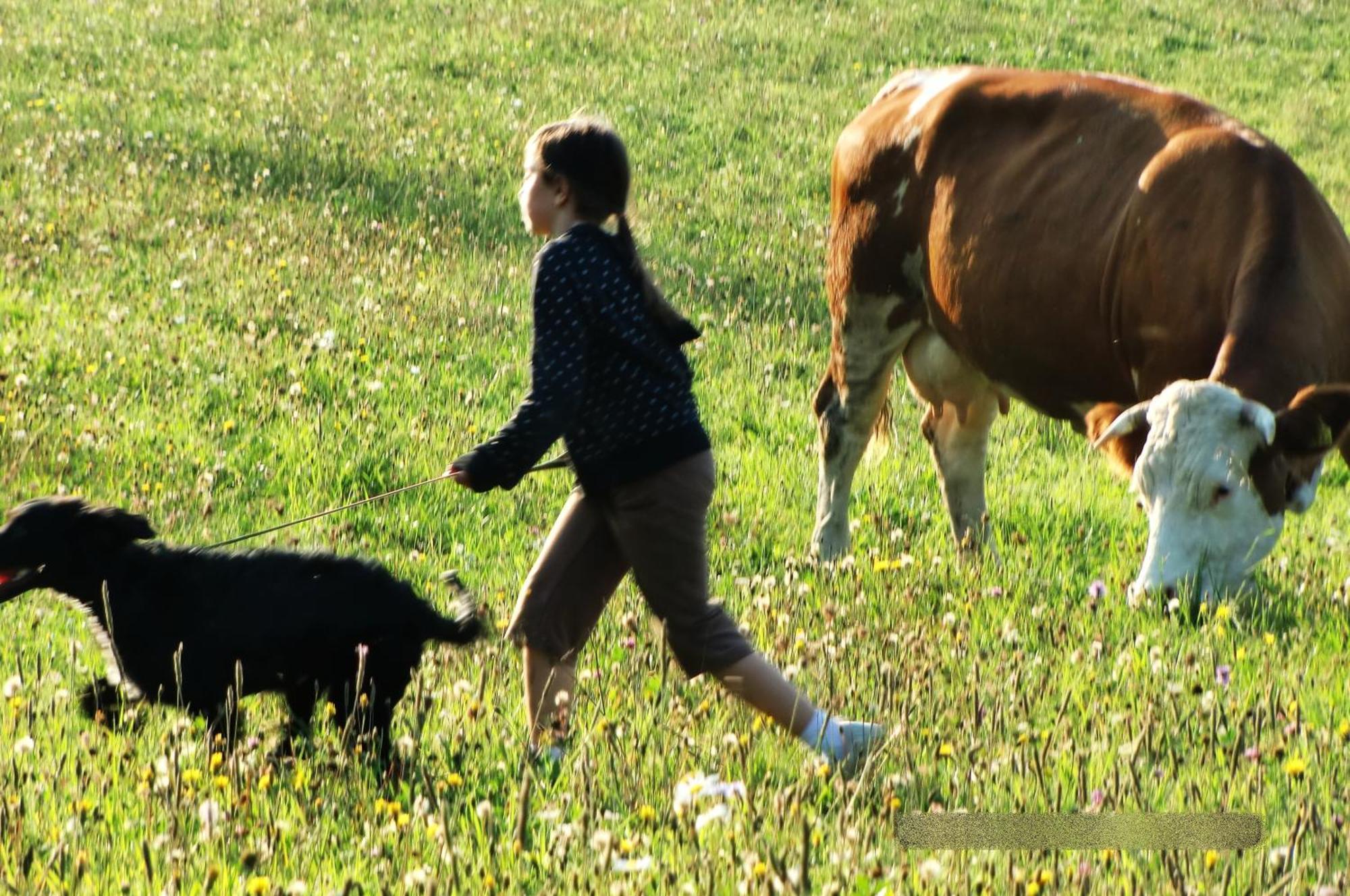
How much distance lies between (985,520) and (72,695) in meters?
4.26

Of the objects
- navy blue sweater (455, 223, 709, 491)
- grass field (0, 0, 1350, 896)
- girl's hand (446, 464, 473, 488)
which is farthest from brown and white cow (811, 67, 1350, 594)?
girl's hand (446, 464, 473, 488)

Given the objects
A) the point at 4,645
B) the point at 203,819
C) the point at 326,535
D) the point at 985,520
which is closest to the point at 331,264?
the point at 326,535

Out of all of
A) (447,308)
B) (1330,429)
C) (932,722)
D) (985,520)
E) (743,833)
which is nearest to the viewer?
(743,833)

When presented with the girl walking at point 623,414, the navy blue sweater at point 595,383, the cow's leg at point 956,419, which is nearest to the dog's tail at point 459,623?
the girl walking at point 623,414

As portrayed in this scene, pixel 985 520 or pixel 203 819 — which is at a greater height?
pixel 203 819

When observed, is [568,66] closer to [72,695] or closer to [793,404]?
[793,404]

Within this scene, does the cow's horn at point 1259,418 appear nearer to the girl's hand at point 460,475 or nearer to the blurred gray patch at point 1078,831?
the blurred gray patch at point 1078,831

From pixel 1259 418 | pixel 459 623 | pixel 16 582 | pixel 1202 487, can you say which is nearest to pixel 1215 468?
pixel 1202 487

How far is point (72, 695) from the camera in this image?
15.8 ft

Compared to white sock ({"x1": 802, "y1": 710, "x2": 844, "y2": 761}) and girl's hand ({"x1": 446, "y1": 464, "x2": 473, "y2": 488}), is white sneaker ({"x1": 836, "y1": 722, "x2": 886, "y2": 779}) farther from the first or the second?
girl's hand ({"x1": 446, "y1": 464, "x2": 473, "y2": 488})

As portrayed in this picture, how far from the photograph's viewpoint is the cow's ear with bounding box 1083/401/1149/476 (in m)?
5.88

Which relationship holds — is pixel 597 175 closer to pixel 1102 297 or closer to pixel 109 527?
pixel 109 527

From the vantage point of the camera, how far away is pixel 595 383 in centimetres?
445

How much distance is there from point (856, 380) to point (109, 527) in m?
4.42
